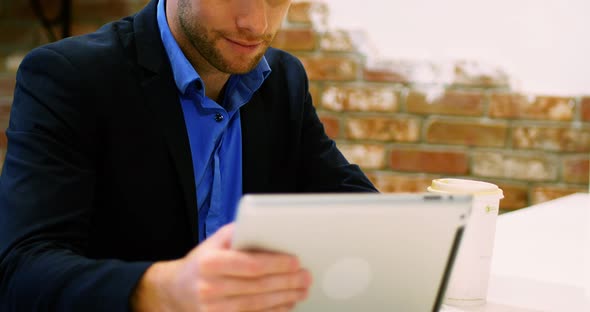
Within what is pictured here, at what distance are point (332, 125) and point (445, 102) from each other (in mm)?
339

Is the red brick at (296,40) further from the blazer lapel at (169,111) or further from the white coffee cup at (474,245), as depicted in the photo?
the white coffee cup at (474,245)

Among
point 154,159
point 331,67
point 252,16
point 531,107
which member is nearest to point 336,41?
point 331,67

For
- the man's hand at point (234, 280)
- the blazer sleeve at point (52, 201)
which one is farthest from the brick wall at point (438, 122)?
the man's hand at point (234, 280)

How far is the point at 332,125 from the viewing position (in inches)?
75.9

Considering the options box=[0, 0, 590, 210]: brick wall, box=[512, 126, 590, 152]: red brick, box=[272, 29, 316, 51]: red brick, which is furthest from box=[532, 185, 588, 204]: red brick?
box=[272, 29, 316, 51]: red brick

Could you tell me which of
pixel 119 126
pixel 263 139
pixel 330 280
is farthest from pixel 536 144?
pixel 330 280

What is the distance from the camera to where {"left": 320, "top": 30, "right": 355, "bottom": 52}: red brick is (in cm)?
189

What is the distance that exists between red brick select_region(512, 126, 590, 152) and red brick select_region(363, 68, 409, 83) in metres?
0.35

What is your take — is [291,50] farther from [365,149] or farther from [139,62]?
[139,62]

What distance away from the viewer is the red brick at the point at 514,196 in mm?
1800

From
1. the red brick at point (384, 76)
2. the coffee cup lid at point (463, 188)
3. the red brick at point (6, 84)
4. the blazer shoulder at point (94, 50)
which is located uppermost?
the blazer shoulder at point (94, 50)

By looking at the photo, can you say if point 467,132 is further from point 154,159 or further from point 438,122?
point 154,159

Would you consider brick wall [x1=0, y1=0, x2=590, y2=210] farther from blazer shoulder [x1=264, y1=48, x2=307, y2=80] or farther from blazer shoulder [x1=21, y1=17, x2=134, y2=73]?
blazer shoulder [x1=21, y1=17, x2=134, y2=73]

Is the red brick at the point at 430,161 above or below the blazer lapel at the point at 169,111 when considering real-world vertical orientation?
below
